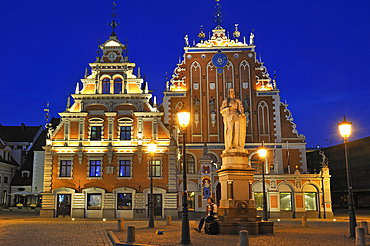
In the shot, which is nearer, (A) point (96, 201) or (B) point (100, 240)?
(B) point (100, 240)

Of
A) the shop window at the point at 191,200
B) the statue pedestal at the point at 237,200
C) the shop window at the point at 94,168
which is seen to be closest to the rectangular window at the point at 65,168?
the shop window at the point at 94,168

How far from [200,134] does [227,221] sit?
26340mm

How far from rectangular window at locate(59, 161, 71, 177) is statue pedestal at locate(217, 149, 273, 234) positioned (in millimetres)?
21684

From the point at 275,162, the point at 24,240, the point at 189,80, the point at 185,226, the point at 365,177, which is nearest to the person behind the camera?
the point at 185,226

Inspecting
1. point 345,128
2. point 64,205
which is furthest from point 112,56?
point 345,128

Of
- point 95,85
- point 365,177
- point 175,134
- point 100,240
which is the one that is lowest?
point 100,240

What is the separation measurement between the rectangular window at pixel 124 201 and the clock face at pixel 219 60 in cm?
1874

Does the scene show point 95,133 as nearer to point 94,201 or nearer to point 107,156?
point 107,156

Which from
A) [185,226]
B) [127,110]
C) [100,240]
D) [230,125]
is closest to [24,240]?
[100,240]

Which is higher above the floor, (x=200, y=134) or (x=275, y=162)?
(x=200, y=134)

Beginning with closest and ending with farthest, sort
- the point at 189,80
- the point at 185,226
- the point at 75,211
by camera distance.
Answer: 1. the point at 185,226
2. the point at 75,211
3. the point at 189,80

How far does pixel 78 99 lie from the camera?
36969 mm

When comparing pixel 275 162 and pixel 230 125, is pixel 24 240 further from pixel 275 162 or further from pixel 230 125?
pixel 275 162

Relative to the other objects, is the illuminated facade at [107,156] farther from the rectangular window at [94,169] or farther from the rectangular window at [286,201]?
the rectangular window at [286,201]
